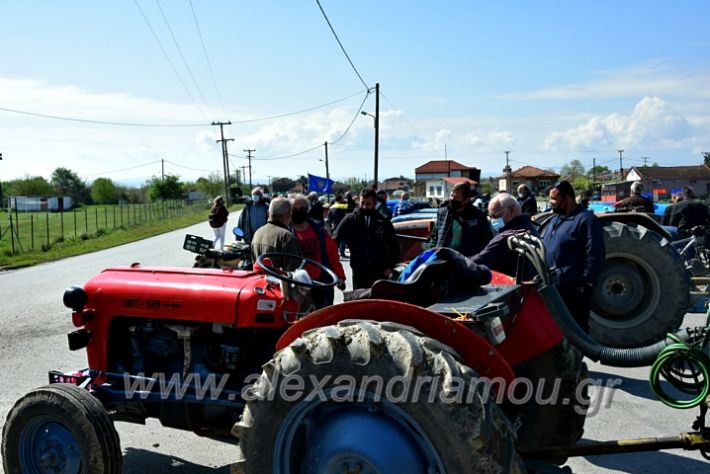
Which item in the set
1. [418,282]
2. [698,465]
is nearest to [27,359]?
[418,282]

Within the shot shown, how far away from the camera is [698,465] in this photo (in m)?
4.23

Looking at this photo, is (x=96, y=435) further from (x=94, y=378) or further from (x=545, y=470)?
(x=545, y=470)

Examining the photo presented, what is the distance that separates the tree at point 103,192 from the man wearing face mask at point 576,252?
10500 cm

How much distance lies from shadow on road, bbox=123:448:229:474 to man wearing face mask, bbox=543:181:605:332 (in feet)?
10.5

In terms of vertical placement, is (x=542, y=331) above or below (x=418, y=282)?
below

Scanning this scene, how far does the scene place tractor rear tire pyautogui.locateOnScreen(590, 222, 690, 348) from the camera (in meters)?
7.02

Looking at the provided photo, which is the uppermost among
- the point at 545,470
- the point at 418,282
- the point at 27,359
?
the point at 418,282

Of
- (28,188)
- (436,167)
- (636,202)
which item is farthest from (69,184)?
(636,202)

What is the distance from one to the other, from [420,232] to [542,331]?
9720 millimetres

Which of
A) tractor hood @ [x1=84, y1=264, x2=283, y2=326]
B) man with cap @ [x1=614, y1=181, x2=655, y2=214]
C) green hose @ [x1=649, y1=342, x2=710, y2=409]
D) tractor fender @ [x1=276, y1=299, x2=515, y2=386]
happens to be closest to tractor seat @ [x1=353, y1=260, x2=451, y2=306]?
tractor fender @ [x1=276, y1=299, x2=515, y2=386]

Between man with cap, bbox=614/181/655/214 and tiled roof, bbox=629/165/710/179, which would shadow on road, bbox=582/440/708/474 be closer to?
man with cap, bbox=614/181/655/214

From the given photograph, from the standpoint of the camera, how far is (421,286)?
11.3ft

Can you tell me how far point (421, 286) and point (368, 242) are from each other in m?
3.93

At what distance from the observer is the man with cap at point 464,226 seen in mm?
6324
